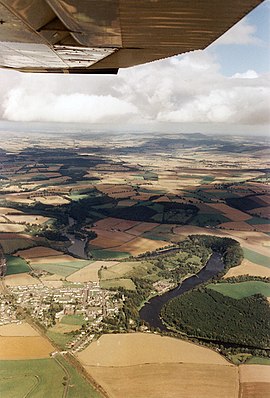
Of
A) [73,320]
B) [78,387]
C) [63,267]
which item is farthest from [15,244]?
[78,387]

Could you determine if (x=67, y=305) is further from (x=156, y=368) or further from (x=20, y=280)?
(x=156, y=368)

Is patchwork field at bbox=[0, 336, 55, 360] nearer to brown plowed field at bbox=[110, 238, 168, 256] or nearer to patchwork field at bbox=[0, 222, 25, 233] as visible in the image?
brown plowed field at bbox=[110, 238, 168, 256]

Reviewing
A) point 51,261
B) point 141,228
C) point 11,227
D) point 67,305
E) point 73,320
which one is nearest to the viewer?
point 73,320

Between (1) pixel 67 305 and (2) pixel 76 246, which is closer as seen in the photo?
Answer: (1) pixel 67 305

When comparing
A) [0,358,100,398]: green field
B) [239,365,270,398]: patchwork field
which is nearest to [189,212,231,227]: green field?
[239,365,270,398]: patchwork field

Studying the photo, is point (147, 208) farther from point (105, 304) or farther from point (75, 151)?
point (75, 151)

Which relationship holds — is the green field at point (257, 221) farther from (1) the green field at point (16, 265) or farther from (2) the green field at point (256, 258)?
(1) the green field at point (16, 265)
